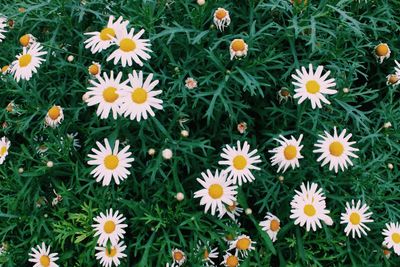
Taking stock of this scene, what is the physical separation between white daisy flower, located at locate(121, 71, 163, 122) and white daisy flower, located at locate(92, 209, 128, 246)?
47 cm

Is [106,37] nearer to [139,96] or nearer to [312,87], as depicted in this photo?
[139,96]

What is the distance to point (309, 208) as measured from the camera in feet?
6.54

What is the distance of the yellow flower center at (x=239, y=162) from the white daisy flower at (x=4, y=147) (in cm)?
114

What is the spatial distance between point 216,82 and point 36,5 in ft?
3.51

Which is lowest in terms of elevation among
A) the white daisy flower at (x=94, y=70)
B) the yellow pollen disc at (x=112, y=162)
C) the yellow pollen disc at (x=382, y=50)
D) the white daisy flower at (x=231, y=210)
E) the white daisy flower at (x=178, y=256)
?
the white daisy flower at (x=178, y=256)

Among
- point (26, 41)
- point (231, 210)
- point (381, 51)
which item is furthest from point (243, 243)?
point (26, 41)

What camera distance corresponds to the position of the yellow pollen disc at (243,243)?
2045 millimetres

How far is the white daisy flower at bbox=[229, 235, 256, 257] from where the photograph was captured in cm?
205

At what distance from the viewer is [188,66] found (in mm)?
2184

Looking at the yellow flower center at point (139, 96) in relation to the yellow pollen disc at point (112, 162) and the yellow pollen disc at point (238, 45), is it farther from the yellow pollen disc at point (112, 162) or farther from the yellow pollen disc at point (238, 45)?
the yellow pollen disc at point (238, 45)

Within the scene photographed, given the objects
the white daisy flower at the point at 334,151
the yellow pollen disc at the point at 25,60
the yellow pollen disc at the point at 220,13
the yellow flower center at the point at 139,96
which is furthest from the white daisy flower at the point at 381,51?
the yellow pollen disc at the point at 25,60

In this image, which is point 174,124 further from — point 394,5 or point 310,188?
point 394,5

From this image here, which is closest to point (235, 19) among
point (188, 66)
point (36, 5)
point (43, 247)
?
point (188, 66)

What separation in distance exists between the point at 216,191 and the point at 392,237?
2.78 feet
